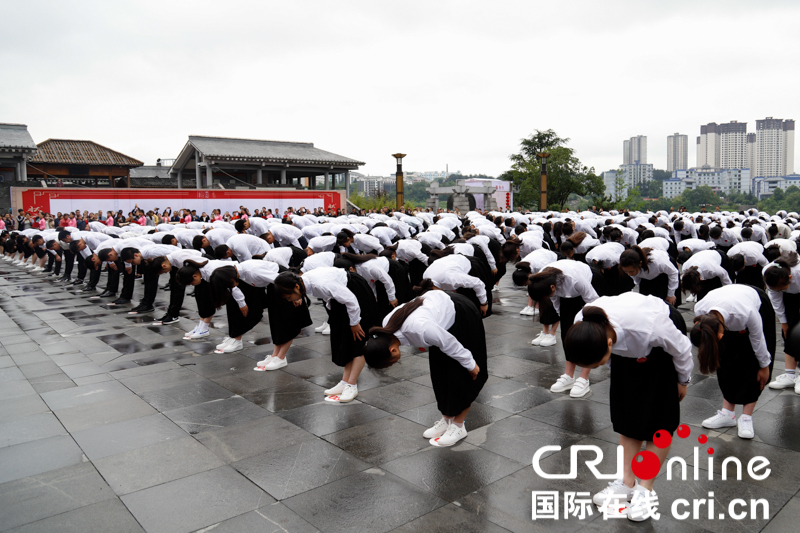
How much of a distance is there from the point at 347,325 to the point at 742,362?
123 inches

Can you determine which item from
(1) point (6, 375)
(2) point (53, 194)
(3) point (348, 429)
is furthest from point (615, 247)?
(2) point (53, 194)

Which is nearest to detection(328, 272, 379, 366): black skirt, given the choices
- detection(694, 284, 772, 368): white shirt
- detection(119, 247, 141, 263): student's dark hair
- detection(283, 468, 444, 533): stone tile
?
detection(283, 468, 444, 533): stone tile

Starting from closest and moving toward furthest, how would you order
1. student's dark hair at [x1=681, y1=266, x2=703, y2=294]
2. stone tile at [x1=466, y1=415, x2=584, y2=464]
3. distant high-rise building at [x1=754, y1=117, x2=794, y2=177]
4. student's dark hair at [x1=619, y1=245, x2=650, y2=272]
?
1. stone tile at [x1=466, y1=415, x2=584, y2=464]
2. student's dark hair at [x1=681, y1=266, x2=703, y2=294]
3. student's dark hair at [x1=619, y1=245, x2=650, y2=272]
4. distant high-rise building at [x1=754, y1=117, x2=794, y2=177]

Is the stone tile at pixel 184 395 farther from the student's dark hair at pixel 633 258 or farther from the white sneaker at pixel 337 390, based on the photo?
the student's dark hair at pixel 633 258

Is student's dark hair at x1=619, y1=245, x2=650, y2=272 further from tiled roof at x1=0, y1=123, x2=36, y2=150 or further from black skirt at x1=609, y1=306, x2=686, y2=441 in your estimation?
tiled roof at x1=0, y1=123, x2=36, y2=150

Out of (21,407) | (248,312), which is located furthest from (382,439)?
(21,407)

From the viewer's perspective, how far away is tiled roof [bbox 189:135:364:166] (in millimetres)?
28281

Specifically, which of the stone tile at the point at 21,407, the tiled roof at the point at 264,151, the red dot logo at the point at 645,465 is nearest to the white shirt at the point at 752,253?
the red dot logo at the point at 645,465

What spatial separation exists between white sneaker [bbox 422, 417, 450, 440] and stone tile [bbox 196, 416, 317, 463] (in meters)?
0.88

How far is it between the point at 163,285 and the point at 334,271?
877 centimetres

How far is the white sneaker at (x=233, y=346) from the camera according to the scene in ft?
22.8

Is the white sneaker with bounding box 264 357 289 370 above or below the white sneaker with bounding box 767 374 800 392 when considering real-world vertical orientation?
below

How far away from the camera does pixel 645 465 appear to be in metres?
3.19

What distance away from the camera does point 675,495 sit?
334cm
